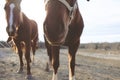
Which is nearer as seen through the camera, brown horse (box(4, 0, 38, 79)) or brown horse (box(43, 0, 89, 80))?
brown horse (box(43, 0, 89, 80))

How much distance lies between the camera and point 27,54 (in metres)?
11.9

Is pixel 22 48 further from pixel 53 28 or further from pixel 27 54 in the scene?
pixel 53 28

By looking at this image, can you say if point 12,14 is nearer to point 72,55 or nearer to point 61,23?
point 72,55

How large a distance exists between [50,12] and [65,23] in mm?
258

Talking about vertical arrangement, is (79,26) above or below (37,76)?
above

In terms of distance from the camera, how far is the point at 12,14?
926 cm

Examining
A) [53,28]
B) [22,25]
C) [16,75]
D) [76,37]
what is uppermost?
[53,28]

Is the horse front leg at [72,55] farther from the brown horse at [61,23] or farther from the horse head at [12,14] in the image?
the horse head at [12,14]

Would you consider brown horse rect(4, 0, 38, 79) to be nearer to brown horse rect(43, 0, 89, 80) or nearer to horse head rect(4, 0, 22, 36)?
horse head rect(4, 0, 22, 36)

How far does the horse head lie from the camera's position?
8492 millimetres

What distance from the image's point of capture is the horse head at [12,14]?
849cm

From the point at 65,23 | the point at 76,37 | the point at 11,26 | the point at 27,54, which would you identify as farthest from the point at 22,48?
the point at 65,23

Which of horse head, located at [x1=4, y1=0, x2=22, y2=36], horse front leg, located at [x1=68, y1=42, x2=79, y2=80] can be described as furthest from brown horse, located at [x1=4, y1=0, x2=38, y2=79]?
horse front leg, located at [x1=68, y1=42, x2=79, y2=80]

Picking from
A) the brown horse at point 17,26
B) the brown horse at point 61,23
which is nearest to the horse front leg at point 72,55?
the brown horse at point 61,23
